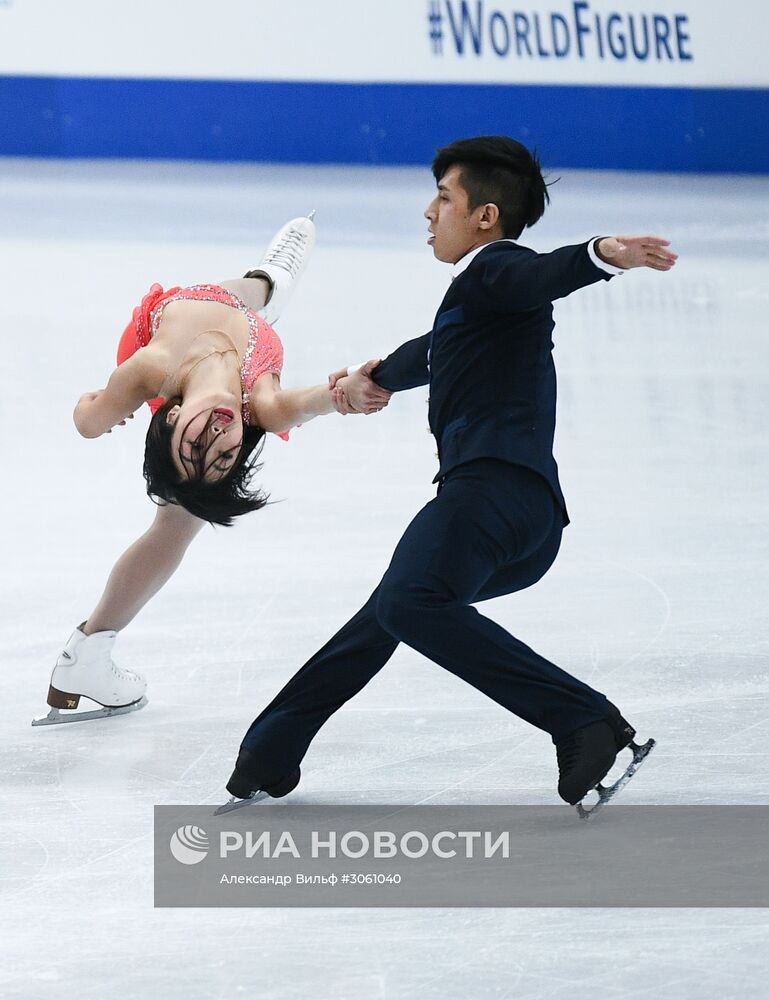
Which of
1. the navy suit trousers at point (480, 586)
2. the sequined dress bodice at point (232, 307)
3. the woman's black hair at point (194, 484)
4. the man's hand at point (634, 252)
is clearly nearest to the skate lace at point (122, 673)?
the woman's black hair at point (194, 484)

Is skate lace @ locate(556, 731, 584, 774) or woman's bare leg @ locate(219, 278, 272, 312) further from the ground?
woman's bare leg @ locate(219, 278, 272, 312)

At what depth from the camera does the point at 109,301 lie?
660 cm

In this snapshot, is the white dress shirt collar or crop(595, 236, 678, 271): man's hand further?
the white dress shirt collar

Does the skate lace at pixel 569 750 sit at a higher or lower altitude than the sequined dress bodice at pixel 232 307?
lower

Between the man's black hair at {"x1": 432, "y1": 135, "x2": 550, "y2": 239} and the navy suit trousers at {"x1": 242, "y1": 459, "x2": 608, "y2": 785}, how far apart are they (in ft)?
1.39

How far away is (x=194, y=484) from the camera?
261 centimetres

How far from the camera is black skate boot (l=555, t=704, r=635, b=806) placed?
7.79 feet

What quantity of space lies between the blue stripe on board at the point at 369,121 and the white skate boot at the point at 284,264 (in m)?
7.22

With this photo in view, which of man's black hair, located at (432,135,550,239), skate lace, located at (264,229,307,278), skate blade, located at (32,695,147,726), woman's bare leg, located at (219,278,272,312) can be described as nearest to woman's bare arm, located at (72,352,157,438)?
skate blade, located at (32,695,147,726)

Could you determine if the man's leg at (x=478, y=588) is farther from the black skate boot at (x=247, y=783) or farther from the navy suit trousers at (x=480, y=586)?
the black skate boot at (x=247, y=783)

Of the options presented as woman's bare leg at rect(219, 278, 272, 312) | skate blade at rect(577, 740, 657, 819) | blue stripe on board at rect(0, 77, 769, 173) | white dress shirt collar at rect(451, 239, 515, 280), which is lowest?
skate blade at rect(577, 740, 657, 819)

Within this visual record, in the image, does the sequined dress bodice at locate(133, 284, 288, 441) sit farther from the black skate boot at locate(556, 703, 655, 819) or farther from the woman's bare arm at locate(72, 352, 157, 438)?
the black skate boot at locate(556, 703, 655, 819)

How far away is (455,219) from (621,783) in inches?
37.6

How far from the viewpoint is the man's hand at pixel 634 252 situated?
2.08 meters
